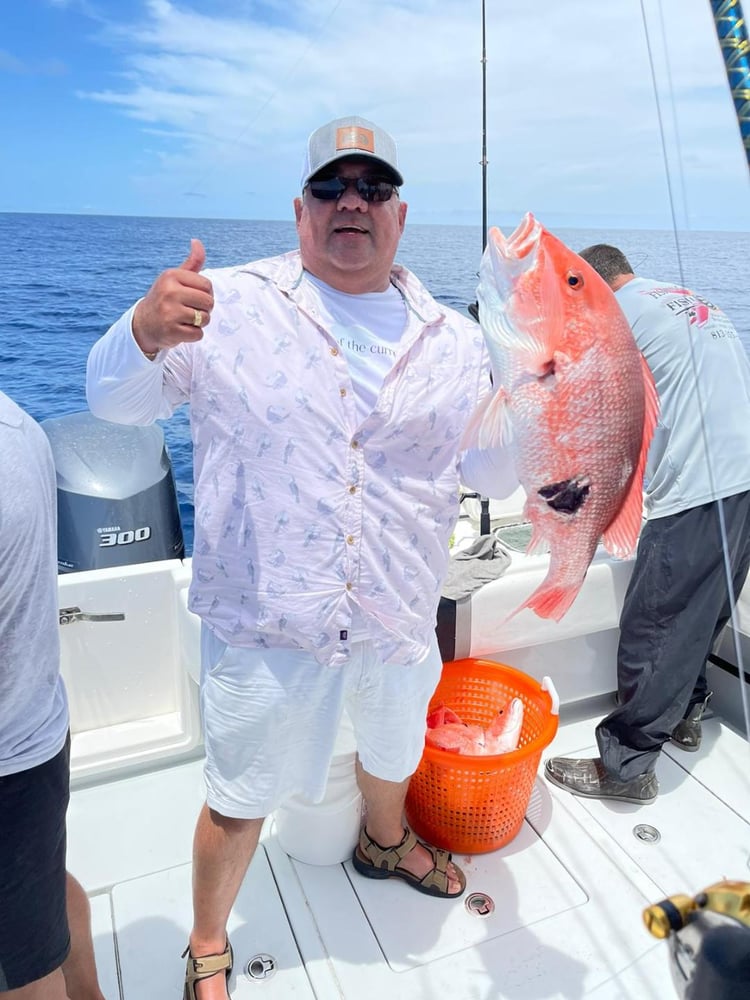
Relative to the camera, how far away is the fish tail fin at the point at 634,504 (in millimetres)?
1240

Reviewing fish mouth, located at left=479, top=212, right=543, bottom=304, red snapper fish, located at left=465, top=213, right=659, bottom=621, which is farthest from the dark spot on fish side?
fish mouth, located at left=479, top=212, right=543, bottom=304

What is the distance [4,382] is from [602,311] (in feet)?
38.8

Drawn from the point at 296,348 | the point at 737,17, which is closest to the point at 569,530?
the point at 296,348

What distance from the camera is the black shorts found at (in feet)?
4.09

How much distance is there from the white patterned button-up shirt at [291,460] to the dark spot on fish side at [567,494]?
1.71ft

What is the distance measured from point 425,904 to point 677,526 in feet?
5.01

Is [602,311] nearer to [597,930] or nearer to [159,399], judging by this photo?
[159,399]

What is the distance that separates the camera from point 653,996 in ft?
6.51

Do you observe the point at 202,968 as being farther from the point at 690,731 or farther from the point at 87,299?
the point at 87,299

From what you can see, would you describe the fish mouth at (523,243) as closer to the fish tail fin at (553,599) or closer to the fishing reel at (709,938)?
the fish tail fin at (553,599)

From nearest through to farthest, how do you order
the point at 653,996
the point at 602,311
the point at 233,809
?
the point at 602,311 → the point at 233,809 → the point at 653,996

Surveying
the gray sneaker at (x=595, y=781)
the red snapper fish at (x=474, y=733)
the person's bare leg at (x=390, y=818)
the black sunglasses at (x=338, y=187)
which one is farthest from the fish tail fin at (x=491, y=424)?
the gray sneaker at (x=595, y=781)

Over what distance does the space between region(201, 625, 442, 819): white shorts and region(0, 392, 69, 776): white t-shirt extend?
0.49 meters

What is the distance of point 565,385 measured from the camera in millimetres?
1197
